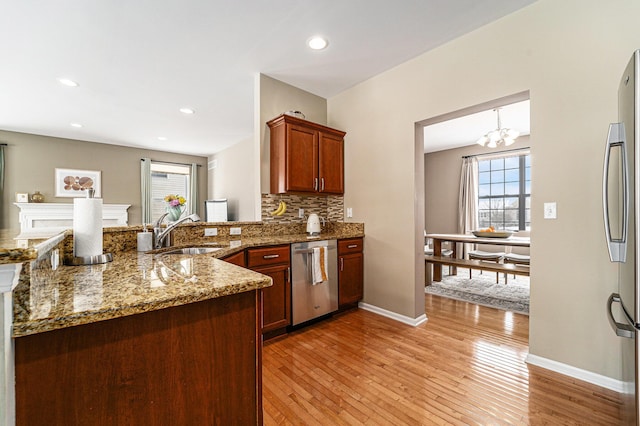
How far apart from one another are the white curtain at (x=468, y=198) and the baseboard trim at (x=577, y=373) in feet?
13.6

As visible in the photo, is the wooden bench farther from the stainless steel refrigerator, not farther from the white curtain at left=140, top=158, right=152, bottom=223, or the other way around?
the white curtain at left=140, top=158, right=152, bottom=223

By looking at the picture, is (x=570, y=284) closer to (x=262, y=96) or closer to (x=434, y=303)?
(x=434, y=303)

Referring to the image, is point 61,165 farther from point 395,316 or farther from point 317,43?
point 395,316

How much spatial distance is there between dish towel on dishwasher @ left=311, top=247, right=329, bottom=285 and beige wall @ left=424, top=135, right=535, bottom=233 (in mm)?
4610

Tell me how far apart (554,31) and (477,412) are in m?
2.58

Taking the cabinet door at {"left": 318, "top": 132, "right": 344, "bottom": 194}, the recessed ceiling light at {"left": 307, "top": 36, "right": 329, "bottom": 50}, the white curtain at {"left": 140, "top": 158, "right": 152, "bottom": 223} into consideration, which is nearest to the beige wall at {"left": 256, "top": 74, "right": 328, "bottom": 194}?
the cabinet door at {"left": 318, "top": 132, "right": 344, "bottom": 194}

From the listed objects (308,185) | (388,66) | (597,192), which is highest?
(388,66)

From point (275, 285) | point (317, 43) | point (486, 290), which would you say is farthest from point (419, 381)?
point (317, 43)

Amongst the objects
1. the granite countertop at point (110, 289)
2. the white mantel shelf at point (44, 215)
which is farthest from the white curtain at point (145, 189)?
the granite countertop at point (110, 289)

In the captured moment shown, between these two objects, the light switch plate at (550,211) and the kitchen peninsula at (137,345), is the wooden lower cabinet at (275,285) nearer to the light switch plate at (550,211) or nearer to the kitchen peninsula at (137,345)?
the kitchen peninsula at (137,345)

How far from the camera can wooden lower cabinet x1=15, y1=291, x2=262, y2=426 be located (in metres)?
0.66

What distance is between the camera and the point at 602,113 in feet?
5.73

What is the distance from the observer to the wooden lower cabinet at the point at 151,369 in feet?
2.16

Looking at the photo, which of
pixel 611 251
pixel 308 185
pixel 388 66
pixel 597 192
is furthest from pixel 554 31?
pixel 308 185
